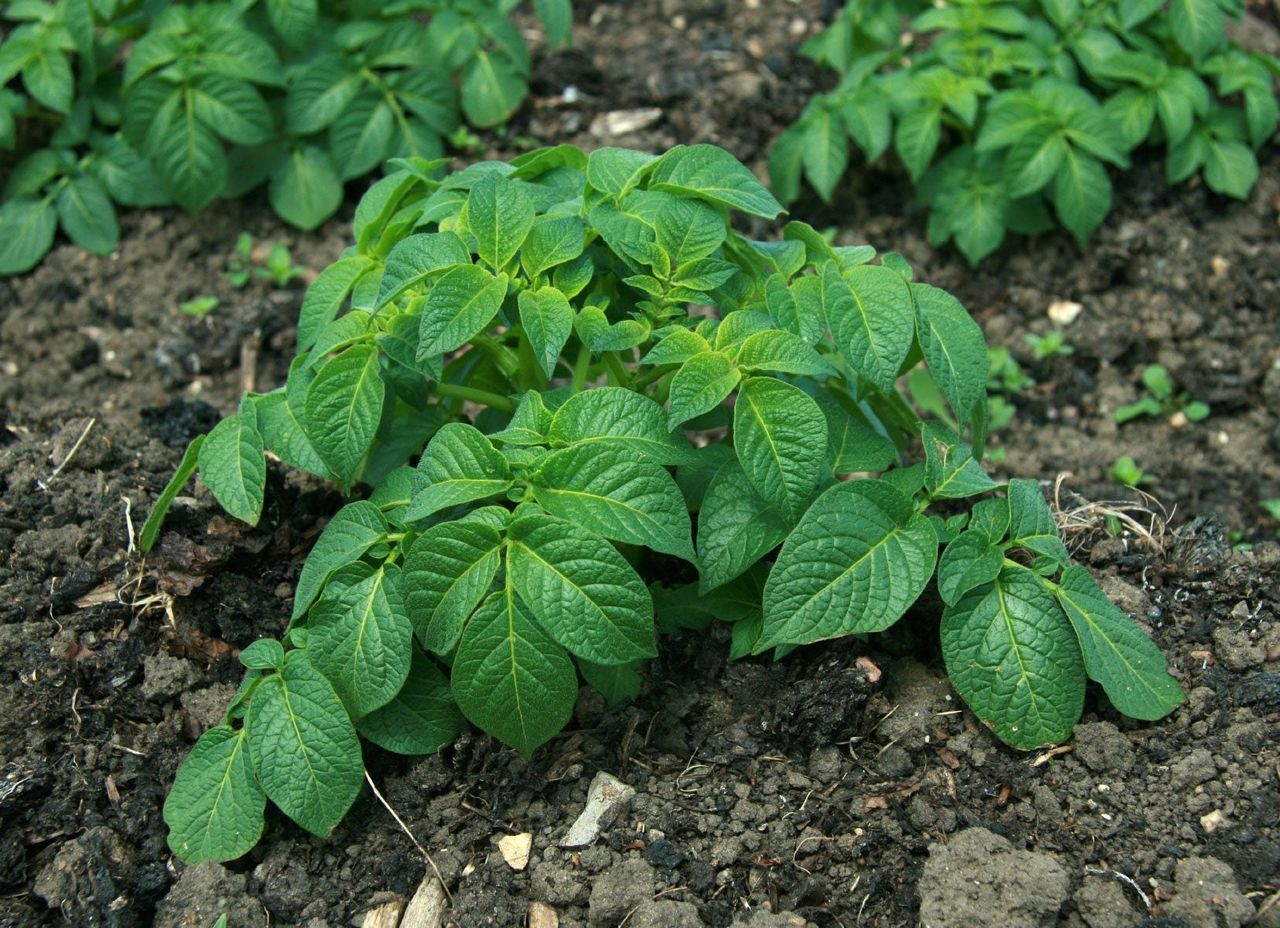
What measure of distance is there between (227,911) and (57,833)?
39cm

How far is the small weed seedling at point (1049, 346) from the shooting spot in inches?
159

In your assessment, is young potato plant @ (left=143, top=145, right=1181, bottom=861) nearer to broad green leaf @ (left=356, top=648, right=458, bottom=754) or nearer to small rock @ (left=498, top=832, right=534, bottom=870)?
broad green leaf @ (left=356, top=648, right=458, bottom=754)

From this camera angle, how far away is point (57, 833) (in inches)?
101

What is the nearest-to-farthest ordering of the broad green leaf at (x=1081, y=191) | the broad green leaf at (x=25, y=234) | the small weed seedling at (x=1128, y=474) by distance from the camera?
the small weed seedling at (x=1128, y=474)
the broad green leaf at (x=1081, y=191)
the broad green leaf at (x=25, y=234)

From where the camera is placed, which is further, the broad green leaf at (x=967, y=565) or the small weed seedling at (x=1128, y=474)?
the small weed seedling at (x=1128, y=474)

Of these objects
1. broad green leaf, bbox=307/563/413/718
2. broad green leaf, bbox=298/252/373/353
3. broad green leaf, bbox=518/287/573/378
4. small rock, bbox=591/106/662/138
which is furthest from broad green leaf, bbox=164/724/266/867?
small rock, bbox=591/106/662/138

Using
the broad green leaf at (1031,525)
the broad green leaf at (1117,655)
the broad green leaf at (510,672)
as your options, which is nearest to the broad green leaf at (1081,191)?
the broad green leaf at (1031,525)

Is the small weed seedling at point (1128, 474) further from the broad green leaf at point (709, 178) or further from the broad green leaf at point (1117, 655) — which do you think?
the broad green leaf at point (709, 178)

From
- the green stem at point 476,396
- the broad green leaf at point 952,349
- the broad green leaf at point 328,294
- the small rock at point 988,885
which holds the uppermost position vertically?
the broad green leaf at point 328,294

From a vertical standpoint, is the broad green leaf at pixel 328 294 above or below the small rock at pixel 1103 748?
above

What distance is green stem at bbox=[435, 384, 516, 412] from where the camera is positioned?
2783 millimetres

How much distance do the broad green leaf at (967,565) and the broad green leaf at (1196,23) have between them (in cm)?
233

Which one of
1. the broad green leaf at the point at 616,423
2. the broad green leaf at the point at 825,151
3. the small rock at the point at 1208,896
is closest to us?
the small rock at the point at 1208,896

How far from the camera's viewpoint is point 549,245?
8.48ft
